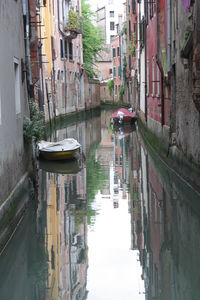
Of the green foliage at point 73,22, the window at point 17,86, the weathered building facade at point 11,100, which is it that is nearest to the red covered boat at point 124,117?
the green foliage at point 73,22

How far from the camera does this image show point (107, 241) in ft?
33.3

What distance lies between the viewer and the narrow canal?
7.71 meters

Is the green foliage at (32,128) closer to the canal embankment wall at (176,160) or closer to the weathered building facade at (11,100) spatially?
the weathered building facade at (11,100)

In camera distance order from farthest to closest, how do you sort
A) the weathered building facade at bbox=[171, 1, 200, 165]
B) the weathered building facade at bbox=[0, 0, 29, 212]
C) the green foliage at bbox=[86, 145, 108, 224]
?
1. the green foliage at bbox=[86, 145, 108, 224]
2. the weathered building facade at bbox=[171, 1, 200, 165]
3. the weathered building facade at bbox=[0, 0, 29, 212]

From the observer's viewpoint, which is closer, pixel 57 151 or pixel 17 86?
pixel 17 86

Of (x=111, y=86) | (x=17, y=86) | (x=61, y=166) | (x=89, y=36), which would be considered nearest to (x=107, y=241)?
(x=17, y=86)

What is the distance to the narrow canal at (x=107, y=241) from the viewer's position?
7715 millimetres

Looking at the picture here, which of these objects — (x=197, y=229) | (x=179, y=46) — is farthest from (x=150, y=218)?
(x=179, y=46)

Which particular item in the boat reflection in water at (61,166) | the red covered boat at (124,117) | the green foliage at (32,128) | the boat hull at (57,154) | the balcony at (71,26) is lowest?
the boat reflection in water at (61,166)

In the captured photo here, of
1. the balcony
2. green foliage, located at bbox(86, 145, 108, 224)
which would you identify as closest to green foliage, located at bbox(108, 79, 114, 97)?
the balcony

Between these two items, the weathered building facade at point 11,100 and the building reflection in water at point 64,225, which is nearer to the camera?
the building reflection in water at point 64,225

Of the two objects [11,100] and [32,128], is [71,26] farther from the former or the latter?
[11,100]

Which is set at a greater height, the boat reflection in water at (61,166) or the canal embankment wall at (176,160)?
the canal embankment wall at (176,160)

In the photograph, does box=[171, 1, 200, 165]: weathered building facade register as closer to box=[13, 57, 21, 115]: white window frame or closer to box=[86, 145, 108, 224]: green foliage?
box=[86, 145, 108, 224]: green foliage
